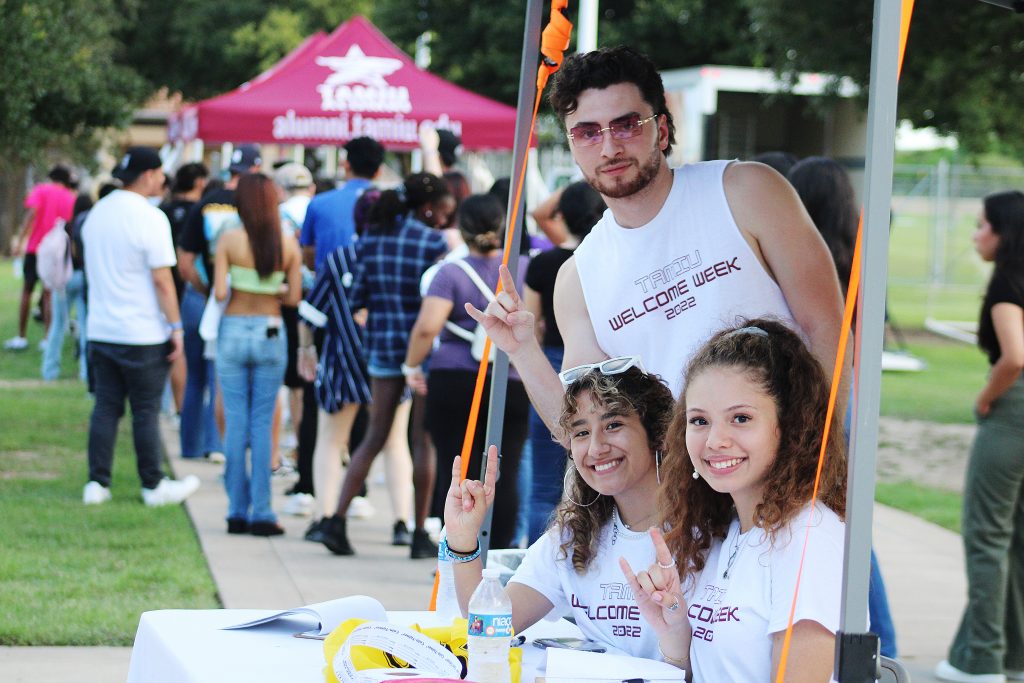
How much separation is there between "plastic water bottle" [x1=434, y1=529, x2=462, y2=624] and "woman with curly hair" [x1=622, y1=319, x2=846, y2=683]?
26.1 inches

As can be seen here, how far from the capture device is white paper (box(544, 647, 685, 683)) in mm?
2580

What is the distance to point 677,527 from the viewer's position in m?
2.86

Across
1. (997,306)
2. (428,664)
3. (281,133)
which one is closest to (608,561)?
(428,664)

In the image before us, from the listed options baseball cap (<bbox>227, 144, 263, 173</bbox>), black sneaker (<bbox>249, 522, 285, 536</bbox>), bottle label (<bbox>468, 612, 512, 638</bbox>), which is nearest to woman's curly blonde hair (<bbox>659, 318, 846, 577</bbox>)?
bottle label (<bbox>468, 612, 512, 638</bbox>)

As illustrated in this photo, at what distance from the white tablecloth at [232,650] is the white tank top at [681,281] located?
2.38ft

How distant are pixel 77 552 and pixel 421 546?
67.1 inches

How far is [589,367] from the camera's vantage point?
127 inches

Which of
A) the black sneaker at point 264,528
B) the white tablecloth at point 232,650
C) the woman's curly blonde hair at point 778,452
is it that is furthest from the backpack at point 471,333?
the woman's curly blonde hair at point 778,452

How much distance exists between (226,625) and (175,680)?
27 cm

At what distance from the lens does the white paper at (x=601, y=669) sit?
2580 mm

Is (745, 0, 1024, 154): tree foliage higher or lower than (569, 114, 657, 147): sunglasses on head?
higher

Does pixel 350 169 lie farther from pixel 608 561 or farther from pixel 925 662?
pixel 608 561

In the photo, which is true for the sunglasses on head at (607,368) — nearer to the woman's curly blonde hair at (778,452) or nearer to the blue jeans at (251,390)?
the woman's curly blonde hair at (778,452)

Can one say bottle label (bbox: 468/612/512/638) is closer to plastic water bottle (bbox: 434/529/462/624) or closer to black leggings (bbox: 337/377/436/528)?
plastic water bottle (bbox: 434/529/462/624)
